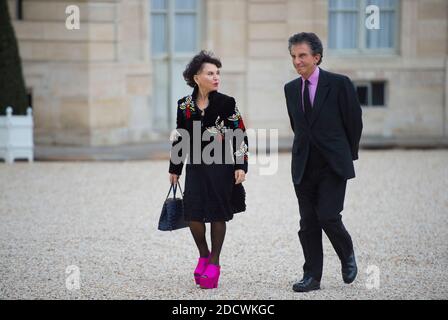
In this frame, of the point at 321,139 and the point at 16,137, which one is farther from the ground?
the point at 321,139

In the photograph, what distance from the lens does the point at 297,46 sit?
7988mm

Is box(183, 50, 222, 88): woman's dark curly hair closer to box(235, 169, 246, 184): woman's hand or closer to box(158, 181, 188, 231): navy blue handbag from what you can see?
box(235, 169, 246, 184): woman's hand

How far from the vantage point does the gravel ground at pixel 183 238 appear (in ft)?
27.1

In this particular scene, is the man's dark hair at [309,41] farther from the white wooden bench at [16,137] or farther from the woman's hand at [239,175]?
the white wooden bench at [16,137]

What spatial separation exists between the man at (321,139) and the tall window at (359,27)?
13.1 m

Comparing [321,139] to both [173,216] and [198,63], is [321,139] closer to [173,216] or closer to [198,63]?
[198,63]

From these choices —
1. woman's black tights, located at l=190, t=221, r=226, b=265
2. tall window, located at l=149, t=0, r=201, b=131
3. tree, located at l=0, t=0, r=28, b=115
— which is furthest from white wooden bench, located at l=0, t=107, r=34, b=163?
woman's black tights, located at l=190, t=221, r=226, b=265

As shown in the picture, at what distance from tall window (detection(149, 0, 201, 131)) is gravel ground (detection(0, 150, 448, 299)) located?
429cm

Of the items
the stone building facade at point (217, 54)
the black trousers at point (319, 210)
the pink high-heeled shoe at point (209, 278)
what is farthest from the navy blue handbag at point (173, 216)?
the stone building facade at point (217, 54)

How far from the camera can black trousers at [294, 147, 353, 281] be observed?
800cm

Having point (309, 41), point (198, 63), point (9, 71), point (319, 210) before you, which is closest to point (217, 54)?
point (9, 71)

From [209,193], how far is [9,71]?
9.36 m

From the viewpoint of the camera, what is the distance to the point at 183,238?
10.7 meters
